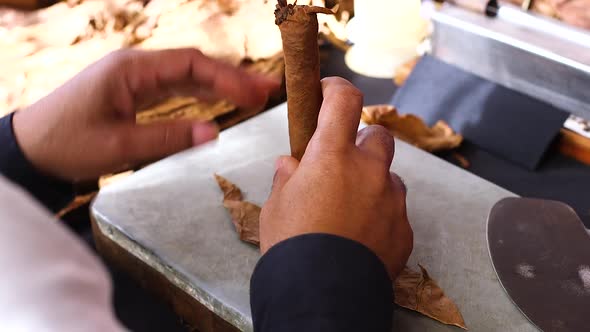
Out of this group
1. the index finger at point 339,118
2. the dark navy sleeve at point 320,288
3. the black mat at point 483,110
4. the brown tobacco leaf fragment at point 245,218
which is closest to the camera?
the dark navy sleeve at point 320,288

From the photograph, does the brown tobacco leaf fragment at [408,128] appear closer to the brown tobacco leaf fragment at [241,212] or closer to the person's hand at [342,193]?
the brown tobacco leaf fragment at [241,212]

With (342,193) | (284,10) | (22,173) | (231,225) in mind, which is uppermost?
(284,10)

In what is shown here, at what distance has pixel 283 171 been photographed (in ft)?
2.38

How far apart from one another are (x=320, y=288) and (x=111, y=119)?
414 mm

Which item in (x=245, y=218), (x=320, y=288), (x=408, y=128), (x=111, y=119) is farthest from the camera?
(x=408, y=128)

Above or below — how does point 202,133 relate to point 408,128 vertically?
above

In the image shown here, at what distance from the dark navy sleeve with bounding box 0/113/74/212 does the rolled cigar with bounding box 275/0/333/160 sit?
336 millimetres

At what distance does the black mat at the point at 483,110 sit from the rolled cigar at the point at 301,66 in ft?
2.10

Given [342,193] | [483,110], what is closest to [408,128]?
[483,110]

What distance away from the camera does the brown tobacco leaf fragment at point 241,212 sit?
3.02ft

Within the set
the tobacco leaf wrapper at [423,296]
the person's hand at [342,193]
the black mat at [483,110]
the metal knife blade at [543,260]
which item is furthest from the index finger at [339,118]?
the black mat at [483,110]

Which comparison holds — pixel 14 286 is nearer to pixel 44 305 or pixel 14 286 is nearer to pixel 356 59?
pixel 44 305

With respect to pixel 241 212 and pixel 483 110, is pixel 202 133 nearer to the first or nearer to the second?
pixel 241 212

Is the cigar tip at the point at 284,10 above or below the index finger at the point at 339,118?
above
